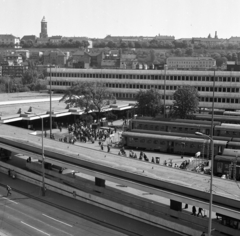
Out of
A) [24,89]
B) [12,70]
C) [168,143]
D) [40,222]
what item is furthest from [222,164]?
[12,70]

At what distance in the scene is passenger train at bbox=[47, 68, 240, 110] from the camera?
7806 centimetres

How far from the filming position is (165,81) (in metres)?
77.8

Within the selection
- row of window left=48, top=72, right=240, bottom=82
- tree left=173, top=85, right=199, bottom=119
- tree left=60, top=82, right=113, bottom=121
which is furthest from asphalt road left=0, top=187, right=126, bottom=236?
row of window left=48, top=72, right=240, bottom=82

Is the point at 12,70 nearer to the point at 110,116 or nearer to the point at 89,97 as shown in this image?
the point at 110,116

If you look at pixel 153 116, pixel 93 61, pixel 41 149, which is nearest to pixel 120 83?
pixel 153 116

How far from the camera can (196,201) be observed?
25.3m

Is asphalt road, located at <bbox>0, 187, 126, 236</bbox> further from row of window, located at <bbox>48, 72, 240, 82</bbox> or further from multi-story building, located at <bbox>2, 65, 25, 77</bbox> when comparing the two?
multi-story building, located at <bbox>2, 65, 25, 77</bbox>

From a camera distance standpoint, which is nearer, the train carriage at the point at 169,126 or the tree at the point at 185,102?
the train carriage at the point at 169,126

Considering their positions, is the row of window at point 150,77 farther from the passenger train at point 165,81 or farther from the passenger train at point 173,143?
the passenger train at point 173,143

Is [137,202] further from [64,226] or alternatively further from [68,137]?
[68,137]

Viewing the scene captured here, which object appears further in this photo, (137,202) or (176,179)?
(137,202)

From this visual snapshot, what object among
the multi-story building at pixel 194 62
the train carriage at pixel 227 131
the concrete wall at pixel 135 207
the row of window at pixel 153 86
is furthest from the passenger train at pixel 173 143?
the multi-story building at pixel 194 62

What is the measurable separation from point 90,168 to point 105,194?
Answer: 7.97 feet

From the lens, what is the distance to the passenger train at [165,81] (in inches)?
3073
